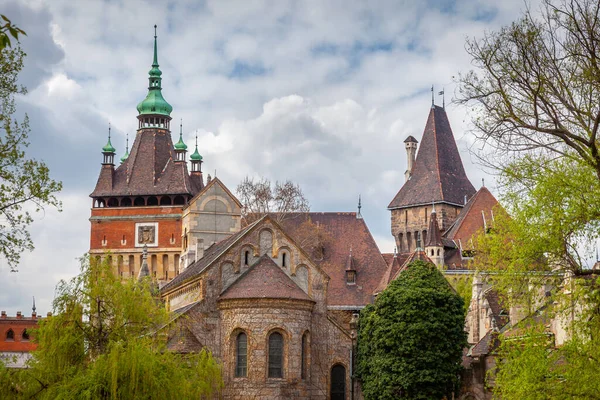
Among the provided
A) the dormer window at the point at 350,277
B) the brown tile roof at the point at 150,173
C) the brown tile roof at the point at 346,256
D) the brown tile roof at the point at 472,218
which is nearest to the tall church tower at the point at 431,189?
the brown tile roof at the point at 472,218

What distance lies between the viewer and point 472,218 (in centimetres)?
7650

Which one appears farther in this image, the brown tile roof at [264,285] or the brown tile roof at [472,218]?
the brown tile roof at [472,218]

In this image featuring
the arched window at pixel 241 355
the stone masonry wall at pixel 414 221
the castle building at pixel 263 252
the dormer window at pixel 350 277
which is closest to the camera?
the arched window at pixel 241 355

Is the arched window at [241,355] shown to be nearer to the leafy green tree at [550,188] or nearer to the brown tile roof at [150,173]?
the leafy green tree at [550,188]

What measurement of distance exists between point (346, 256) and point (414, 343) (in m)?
22.6

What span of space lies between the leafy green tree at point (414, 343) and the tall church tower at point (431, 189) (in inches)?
1550

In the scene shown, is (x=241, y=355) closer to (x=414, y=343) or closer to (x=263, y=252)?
(x=263, y=252)

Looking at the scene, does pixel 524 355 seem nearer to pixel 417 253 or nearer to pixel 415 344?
pixel 415 344

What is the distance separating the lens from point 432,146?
88.8 m

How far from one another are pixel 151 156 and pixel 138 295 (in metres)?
50.4

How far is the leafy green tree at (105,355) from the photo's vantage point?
1156 inches

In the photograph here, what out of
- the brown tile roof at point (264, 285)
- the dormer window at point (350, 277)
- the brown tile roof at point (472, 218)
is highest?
the brown tile roof at point (472, 218)

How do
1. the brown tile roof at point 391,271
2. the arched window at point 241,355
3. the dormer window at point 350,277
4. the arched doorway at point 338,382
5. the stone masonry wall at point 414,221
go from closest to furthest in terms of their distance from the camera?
1. the arched window at point 241,355
2. the arched doorway at point 338,382
3. the brown tile roof at point 391,271
4. the dormer window at point 350,277
5. the stone masonry wall at point 414,221

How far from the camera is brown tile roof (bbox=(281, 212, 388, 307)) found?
61.8m
